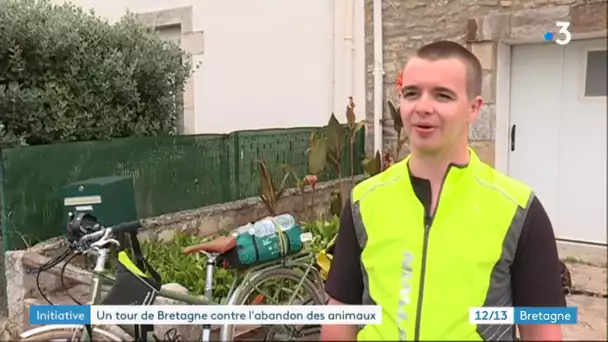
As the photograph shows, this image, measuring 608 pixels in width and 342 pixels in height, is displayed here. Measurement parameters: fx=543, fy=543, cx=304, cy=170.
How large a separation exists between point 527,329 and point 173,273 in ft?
9.32

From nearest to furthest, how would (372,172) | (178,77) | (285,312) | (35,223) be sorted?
(285,312) < (35,223) < (372,172) < (178,77)

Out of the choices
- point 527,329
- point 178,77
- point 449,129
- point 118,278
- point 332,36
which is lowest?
point 118,278

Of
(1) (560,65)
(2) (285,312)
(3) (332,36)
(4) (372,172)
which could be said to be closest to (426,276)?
(2) (285,312)

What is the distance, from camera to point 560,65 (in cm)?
493

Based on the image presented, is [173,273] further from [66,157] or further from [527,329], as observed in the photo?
[527,329]

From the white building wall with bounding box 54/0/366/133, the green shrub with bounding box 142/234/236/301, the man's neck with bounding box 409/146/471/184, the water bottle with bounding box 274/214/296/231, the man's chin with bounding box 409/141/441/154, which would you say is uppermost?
the white building wall with bounding box 54/0/366/133

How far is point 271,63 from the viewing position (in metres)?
6.55

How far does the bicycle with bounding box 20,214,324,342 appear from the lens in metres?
2.46

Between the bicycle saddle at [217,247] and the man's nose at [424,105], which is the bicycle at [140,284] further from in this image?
the man's nose at [424,105]

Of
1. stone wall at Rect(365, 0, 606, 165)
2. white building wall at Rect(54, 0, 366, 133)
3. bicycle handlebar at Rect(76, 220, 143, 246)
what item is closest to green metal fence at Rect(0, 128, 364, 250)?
white building wall at Rect(54, 0, 366, 133)

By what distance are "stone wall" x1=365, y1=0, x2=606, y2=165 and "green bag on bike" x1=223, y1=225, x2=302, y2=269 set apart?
2527 millimetres

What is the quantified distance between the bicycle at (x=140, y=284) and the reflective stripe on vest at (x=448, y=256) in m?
1.36

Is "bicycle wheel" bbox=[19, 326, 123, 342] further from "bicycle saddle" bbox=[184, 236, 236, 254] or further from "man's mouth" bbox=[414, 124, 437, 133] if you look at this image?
"man's mouth" bbox=[414, 124, 437, 133]

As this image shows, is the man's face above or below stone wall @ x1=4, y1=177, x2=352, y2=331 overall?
above
